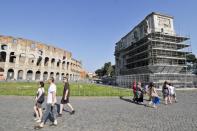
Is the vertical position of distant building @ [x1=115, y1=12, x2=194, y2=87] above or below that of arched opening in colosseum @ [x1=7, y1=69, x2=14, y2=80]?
above

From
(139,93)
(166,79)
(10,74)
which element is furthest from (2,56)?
(139,93)

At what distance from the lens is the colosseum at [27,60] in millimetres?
47531

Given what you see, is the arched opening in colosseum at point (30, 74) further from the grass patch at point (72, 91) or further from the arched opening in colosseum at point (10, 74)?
the grass patch at point (72, 91)

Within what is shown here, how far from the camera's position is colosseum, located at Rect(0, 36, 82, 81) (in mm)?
47531

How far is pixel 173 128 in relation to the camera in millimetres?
6270

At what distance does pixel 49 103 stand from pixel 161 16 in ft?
182

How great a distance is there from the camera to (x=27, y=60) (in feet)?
167

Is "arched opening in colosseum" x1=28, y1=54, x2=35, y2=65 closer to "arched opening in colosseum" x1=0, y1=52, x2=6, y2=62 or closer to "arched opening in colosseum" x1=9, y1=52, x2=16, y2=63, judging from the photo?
"arched opening in colosseum" x1=9, y1=52, x2=16, y2=63

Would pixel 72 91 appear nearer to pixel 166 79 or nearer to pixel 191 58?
pixel 166 79

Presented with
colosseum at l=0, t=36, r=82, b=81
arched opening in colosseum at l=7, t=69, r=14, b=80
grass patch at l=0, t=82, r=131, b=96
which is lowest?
grass patch at l=0, t=82, r=131, b=96

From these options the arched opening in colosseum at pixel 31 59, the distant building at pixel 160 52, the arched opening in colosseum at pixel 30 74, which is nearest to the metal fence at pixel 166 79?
the distant building at pixel 160 52

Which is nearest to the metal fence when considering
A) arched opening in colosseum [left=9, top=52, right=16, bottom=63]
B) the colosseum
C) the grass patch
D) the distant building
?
the distant building

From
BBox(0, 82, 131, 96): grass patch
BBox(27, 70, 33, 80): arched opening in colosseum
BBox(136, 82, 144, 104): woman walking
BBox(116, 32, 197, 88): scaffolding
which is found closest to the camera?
BBox(136, 82, 144, 104): woman walking

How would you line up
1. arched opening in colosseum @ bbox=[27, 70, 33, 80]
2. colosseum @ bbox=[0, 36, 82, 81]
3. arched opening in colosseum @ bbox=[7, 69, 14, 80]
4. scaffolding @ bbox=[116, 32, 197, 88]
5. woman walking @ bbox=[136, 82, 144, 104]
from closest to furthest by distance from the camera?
woman walking @ bbox=[136, 82, 144, 104] → scaffolding @ bbox=[116, 32, 197, 88] → colosseum @ bbox=[0, 36, 82, 81] → arched opening in colosseum @ bbox=[7, 69, 14, 80] → arched opening in colosseum @ bbox=[27, 70, 33, 80]
